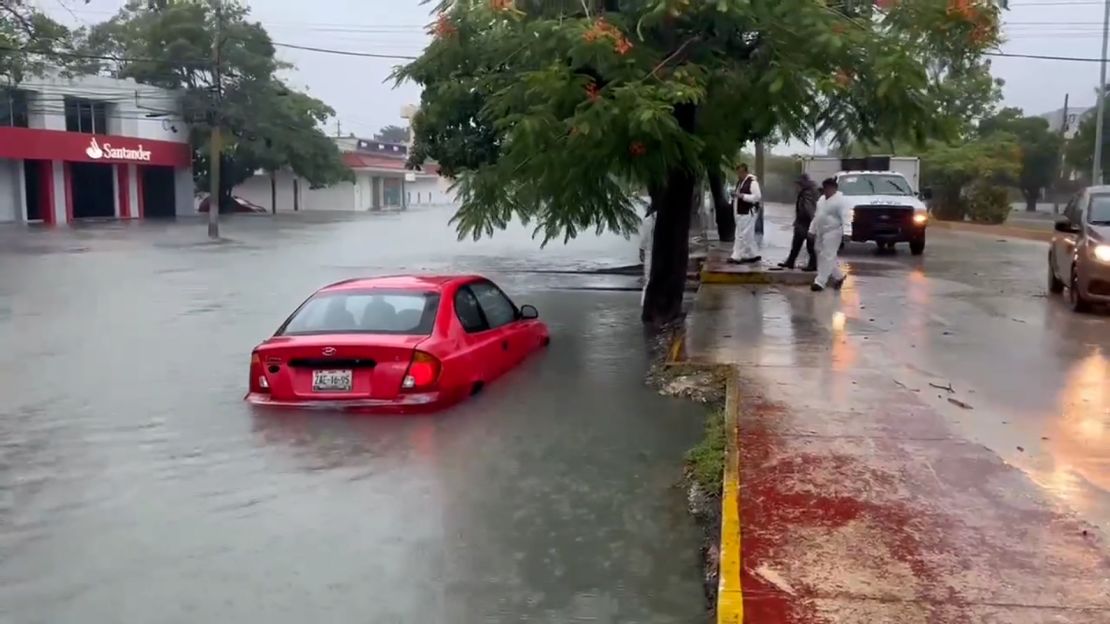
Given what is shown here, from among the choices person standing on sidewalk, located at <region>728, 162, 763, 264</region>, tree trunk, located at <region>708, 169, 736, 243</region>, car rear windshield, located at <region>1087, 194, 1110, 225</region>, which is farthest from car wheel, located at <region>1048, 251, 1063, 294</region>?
tree trunk, located at <region>708, 169, 736, 243</region>

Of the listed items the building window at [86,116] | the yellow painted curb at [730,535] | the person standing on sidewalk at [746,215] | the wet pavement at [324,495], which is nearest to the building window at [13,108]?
the building window at [86,116]

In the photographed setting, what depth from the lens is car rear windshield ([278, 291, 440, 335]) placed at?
9641 mm

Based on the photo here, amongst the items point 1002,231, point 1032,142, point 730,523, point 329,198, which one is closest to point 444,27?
point 730,523

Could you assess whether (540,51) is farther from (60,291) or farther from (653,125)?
(60,291)

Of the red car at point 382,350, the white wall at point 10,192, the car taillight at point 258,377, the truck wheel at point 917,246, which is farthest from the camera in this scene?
the white wall at point 10,192

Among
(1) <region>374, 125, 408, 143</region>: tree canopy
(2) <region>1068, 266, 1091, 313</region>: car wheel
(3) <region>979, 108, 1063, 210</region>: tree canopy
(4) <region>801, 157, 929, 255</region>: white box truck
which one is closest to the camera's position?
(2) <region>1068, 266, 1091, 313</region>: car wheel

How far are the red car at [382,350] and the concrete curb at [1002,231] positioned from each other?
2357cm

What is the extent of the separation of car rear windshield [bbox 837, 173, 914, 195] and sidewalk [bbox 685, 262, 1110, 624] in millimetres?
15695

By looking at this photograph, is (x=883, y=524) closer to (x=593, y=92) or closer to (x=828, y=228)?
(x=593, y=92)

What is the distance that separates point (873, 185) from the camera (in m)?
24.6

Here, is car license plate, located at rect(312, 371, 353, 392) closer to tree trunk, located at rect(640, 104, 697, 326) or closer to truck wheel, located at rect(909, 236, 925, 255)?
tree trunk, located at rect(640, 104, 697, 326)

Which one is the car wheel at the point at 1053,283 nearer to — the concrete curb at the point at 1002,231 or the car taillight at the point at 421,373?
the car taillight at the point at 421,373

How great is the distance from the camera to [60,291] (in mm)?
20438

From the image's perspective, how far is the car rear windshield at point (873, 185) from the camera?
79.5 ft
